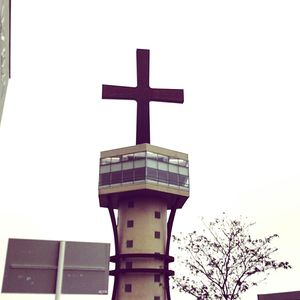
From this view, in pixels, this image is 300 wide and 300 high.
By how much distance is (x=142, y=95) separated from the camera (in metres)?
54.8

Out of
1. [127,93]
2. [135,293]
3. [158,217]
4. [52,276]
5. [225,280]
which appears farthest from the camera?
[127,93]

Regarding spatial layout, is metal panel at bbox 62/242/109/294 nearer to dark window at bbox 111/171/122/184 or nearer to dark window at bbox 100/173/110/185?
dark window at bbox 111/171/122/184

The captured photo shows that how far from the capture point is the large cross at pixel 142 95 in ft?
177

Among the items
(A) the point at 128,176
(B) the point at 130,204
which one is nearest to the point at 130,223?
(B) the point at 130,204

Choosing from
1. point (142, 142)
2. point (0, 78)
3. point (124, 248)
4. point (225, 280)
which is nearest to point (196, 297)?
point (225, 280)

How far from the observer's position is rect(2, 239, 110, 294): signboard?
586 cm

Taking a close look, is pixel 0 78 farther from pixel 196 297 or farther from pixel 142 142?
pixel 196 297

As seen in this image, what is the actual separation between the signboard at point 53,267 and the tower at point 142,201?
4204cm

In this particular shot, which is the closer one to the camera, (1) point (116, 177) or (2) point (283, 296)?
(1) point (116, 177)

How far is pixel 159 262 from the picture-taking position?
48.5 m

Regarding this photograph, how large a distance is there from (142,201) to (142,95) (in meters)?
15.0

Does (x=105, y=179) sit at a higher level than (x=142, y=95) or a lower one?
lower

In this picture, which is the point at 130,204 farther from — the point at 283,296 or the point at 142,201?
the point at 283,296

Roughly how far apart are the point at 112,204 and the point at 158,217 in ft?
22.5
